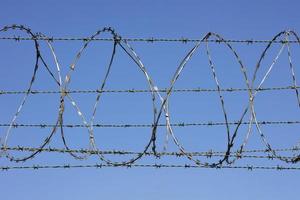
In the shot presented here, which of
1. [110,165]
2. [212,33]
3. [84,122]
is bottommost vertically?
[110,165]

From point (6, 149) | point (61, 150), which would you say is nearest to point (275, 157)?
point (61, 150)

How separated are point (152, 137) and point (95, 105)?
3.39 ft

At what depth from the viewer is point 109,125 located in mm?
9172

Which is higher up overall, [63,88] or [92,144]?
[63,88]

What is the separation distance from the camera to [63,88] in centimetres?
893

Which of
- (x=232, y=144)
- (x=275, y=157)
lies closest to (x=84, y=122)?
(x=232, y=144)

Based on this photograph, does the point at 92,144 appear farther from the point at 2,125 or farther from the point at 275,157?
the point at 275,157

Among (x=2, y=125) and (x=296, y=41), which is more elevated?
(x=296, y=41)

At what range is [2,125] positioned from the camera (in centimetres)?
936

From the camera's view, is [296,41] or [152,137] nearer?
[152,137]

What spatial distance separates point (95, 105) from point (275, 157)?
283 centimetres

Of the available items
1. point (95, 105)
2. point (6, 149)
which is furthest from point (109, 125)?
point (6, 149)

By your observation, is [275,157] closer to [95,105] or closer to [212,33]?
[212,33]

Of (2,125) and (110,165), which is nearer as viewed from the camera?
(110,165)
